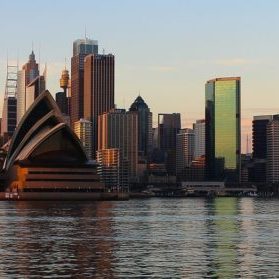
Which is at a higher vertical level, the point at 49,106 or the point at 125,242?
the point at 49,106

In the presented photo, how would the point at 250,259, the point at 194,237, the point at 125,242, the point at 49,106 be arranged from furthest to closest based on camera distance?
1. the point at 49,106
2. the point at 194,237
3. the point at 125,242
4. the point at 250,259

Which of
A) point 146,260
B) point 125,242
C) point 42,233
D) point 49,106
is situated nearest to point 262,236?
point 125,242

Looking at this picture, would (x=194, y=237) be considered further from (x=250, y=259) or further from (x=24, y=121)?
(x=24, y=121)

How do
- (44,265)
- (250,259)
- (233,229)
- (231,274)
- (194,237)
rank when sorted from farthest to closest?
(233,229), (194,237), (250,259), (44,265), (231,274)

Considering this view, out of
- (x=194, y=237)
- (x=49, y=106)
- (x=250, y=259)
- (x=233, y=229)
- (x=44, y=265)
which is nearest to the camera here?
(x=44, y=265)

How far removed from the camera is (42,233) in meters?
68.1

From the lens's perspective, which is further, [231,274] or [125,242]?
[125,242]

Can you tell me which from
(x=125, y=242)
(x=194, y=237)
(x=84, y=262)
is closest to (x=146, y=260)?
(x=84, y=262)

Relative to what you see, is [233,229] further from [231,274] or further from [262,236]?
[231,274]

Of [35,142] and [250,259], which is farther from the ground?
[35,142]

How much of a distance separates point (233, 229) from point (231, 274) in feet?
117

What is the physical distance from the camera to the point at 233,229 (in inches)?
3004

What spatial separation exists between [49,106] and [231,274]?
158225mm

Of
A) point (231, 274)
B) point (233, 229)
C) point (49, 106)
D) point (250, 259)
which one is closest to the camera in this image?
point (231, 274)
